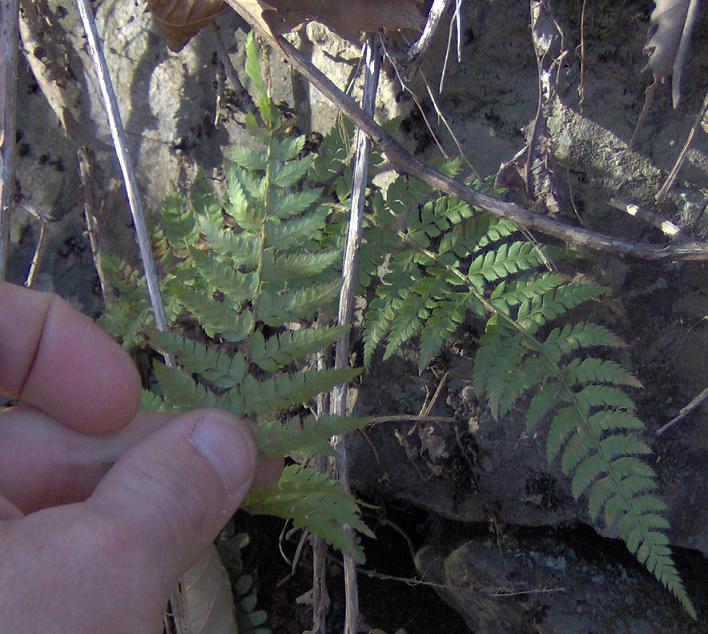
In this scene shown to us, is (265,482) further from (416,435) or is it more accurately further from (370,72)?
(370,72)

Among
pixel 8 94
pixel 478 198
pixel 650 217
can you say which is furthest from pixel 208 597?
pixel 650 217

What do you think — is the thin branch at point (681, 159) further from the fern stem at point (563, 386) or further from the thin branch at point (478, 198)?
the fern stem at point (563, 386)

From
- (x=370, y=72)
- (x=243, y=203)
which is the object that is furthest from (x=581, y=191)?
(x=243, y=203)

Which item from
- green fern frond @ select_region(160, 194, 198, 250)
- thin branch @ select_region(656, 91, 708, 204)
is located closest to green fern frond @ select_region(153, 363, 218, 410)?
green fern frond @ select_region(160, 194, 198, 250)

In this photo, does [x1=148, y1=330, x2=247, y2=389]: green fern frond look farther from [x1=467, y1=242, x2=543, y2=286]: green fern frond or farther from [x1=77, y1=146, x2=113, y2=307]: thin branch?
[x1=77, y1=146, x2=113, y2=307]: thin branch

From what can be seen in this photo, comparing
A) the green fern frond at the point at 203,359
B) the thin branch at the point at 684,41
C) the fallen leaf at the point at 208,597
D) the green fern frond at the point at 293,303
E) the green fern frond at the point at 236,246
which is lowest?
the fallen leaf at the point at 208,597

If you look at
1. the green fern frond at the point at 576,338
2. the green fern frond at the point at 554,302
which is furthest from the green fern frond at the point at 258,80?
the green fern frond at the point at 576,338
